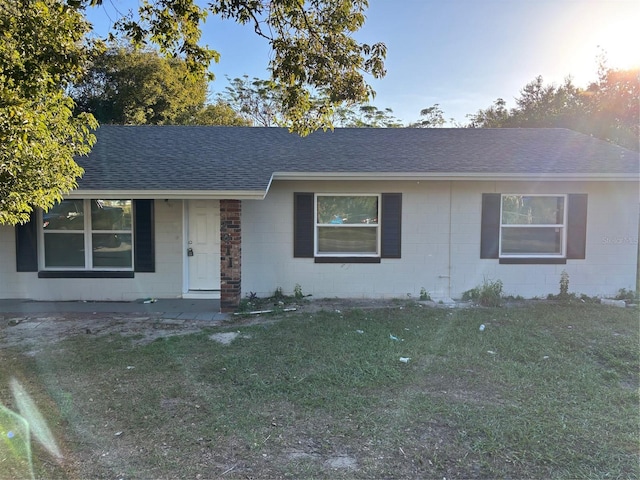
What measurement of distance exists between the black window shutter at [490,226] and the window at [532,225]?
0.19m

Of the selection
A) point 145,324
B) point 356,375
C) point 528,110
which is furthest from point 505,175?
point 528,110

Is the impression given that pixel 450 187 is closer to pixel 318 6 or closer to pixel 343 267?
pixel 343 267

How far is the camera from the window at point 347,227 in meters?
8.87

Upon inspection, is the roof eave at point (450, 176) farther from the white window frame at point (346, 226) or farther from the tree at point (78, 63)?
the tree at point (78, 63)

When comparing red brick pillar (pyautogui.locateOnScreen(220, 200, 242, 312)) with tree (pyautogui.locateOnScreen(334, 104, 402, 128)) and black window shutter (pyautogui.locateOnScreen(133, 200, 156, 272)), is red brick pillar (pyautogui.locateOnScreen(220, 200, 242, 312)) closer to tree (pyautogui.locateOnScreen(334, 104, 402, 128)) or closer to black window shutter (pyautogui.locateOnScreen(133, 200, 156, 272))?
black window shutter (pyautogui.locateOnScreen(133, 200, 156, 272))

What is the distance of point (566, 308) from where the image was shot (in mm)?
7973

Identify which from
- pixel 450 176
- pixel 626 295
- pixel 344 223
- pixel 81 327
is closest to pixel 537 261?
pixel 626 295

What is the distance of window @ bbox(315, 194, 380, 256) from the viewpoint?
898cm

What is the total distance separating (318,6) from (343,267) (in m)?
4.94

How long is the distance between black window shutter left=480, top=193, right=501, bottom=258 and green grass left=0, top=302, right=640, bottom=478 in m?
2.55

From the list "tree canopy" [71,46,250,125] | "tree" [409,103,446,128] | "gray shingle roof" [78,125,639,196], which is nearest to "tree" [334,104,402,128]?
"tree" [409,103,446,128]

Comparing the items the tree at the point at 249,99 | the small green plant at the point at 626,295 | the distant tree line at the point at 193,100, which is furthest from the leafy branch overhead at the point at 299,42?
the tree at the point at 249,99

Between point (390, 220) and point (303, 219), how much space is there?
1739 millimetres

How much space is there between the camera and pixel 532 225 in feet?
29.6
